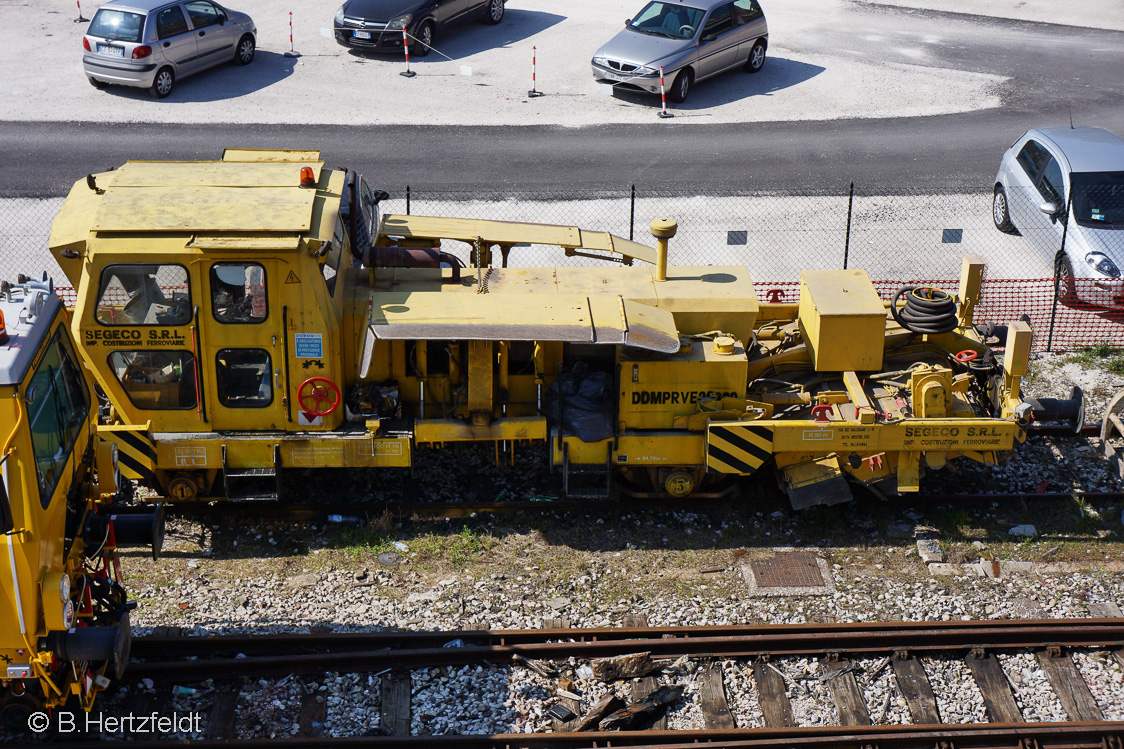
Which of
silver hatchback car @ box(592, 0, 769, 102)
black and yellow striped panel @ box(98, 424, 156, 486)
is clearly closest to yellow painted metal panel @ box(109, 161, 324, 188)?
black and yellow striped panel @ box(98, 424, 156, 486)

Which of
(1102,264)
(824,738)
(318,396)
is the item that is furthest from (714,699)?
(1102,264)

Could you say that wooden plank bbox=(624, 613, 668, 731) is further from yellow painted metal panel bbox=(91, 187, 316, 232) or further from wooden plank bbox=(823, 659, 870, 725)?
yellow painted metal panel bbox=(91, 187, 316, 232)

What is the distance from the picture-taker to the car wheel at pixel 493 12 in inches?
939

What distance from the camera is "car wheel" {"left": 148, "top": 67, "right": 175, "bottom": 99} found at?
19459 mm

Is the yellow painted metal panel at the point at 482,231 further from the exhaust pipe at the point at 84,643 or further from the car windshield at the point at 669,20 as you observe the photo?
the car windshield at the point at 669,20

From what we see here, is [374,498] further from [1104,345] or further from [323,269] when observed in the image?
[1104,345]

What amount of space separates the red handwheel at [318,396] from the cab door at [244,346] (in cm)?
18

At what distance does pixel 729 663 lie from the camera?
8.18 meters

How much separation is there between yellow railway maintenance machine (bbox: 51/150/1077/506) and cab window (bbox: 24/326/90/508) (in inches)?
58.7

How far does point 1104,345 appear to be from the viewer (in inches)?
508

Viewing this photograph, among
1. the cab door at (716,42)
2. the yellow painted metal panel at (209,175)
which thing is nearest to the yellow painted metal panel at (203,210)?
the yellow painted metal panel at (209,175)

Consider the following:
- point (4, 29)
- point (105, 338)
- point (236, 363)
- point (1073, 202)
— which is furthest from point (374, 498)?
point (4, 29)

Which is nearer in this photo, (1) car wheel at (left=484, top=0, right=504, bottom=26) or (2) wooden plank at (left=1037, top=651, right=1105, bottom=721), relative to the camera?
(2) wooden plank at (left=1037, top=651, right=1105, bottom=721)

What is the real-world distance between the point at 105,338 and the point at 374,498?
2.78 meters
